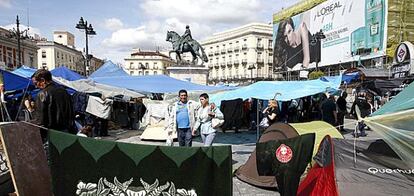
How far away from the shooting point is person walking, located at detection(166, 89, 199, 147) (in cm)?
723

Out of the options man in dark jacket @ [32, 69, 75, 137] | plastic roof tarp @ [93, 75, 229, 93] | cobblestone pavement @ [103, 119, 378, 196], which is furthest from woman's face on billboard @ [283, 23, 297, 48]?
man in dark jacket @ [32, 69, 75, 137]

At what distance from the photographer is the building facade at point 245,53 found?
90812mm

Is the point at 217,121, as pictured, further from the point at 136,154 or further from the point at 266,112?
the point at 136,154

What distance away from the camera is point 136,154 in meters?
3.54

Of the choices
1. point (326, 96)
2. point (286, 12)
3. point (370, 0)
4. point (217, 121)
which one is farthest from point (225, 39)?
point (217, 121)

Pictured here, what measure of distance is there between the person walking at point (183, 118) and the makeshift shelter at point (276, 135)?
4.26 feet

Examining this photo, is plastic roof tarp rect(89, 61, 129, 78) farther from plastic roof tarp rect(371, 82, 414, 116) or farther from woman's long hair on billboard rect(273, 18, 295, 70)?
woman's long hair on billboard rect(273, 18, 295, 70)

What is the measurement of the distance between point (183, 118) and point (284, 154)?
9.79ft

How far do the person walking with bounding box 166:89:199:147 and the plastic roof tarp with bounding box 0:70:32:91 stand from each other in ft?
15.0

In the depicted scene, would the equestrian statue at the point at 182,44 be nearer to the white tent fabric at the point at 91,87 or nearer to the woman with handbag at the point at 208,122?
the white tent fabric at the point at 91,87

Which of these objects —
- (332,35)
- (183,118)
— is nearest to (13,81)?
(183,118)

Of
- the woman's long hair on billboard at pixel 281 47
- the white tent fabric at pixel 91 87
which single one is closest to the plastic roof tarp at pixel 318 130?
the white tent fabric at pixel 91 87

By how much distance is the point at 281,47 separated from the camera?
Answer: 6138 centimetres

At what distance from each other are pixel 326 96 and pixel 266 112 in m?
5.93
